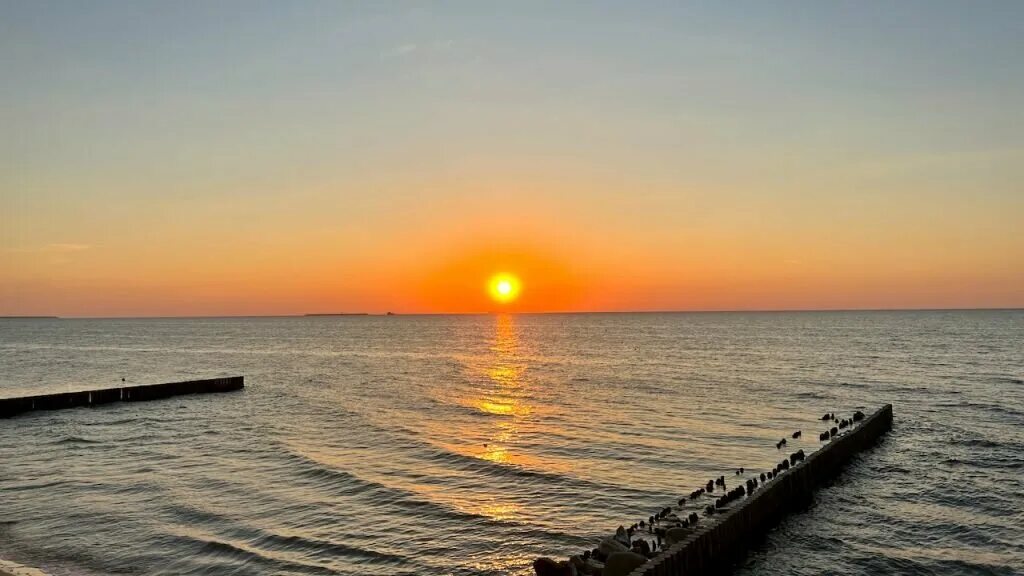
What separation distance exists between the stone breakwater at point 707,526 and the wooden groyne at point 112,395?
51110mm

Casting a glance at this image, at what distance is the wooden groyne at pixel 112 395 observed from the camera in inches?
2173

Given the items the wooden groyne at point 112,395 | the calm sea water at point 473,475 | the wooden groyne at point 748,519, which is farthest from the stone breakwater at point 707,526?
the wooden groyne at point 112,395

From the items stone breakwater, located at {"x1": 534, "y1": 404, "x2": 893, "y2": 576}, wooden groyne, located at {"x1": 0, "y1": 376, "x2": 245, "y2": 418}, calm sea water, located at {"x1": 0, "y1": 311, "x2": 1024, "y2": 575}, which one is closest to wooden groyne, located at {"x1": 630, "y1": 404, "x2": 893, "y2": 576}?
stone breakwater, located at {"x1": 534, "y1": 404, "x2": 893, "y2": 576}

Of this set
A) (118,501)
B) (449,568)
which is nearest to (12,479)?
(118,501)

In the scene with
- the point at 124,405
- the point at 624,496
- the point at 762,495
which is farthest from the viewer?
the point at 124,405

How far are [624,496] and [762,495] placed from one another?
18.5 feet

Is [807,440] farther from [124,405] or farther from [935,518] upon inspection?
[124,405]

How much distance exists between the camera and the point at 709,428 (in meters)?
45.2

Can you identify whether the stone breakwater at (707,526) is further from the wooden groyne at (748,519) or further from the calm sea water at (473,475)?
the calm sea water at (473,475)

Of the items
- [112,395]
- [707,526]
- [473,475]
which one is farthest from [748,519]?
[112,395]

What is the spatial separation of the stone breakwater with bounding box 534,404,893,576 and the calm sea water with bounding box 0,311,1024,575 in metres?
0.81

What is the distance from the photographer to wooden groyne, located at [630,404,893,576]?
63.6ft

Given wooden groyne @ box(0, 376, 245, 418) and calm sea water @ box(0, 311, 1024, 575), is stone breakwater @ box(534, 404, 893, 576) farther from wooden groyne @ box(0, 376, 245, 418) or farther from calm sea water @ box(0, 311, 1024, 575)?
wooden groyne @ box(0, 376, 245, 418)

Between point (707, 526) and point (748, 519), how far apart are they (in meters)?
3.17
